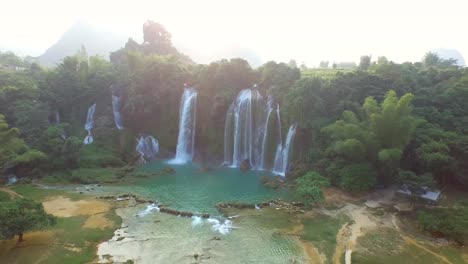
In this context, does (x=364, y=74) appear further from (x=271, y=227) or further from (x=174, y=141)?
(x=174, y=141)

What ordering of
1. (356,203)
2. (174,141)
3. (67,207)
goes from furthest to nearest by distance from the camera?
(174,141)
(356,203)
(67,207)

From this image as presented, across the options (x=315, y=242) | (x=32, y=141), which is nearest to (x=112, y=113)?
(x=32, y=141)

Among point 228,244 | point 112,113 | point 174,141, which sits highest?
point 112,113

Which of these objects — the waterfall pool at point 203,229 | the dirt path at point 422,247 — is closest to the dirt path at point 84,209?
the waterfall pool at point 203,229

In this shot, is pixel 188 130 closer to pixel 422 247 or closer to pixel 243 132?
pixel 243 132

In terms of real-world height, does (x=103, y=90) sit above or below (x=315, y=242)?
above

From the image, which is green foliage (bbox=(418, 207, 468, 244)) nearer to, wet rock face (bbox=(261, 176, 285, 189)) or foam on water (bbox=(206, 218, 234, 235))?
wet rock face (bbox=(261, 176, 285, 189))

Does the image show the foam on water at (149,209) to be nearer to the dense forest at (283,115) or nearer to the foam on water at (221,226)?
the foam on water at (221,226)
